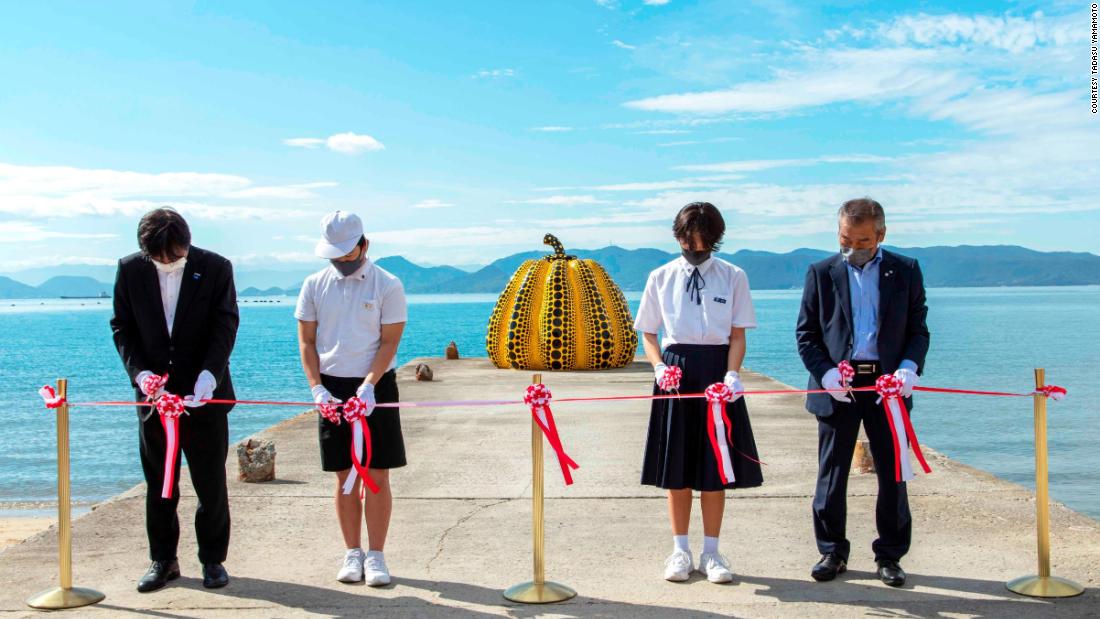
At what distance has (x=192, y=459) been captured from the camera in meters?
5.35

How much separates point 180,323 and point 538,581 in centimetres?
216

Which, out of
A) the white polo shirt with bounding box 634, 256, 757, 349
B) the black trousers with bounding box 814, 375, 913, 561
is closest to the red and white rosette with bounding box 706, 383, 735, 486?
the white polo shirt with bounding box 634, 256, 757, 349

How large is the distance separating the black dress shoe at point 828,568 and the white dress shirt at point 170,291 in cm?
340

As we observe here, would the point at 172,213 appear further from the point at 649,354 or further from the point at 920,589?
the point at 920,589

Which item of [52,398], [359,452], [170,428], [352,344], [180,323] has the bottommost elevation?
[359,452]

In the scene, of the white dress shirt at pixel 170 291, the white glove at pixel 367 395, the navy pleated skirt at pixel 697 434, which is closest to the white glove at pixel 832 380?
the navy pleated skirt at pixel 697 434

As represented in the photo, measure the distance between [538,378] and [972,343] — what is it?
167 feet

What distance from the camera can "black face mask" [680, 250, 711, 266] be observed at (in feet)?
17.3

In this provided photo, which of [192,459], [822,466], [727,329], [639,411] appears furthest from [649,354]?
[639,411]

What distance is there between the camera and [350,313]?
205 inches

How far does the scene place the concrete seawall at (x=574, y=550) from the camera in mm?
4973

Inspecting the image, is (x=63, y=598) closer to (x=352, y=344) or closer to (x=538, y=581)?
(x=352, y=344)

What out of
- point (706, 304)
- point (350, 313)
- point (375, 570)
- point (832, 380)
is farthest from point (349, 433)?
point (832, 380)

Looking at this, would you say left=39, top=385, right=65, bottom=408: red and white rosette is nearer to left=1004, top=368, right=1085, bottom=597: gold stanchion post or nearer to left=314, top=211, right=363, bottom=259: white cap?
left=314, top=211, right=363, bottom=259: white cap
